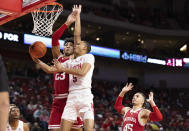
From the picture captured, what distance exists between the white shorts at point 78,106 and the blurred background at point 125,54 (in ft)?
29.3

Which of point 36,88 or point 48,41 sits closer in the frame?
point 36,88

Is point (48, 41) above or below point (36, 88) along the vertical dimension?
above

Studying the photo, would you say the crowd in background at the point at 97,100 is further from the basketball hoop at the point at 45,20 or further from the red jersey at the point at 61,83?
the red jersey at the point at 61,83

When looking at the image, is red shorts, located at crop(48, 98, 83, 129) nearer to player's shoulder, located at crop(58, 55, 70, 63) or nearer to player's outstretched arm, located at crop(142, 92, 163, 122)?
player's shoulder, located at crop(58, 55, 70, 63)

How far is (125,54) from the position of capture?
19812 millimetres

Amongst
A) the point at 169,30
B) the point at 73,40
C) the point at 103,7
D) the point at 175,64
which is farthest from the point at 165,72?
the point at 73,40

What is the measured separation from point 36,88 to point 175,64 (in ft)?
36.0

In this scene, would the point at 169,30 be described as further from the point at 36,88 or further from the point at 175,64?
the point at 36,88

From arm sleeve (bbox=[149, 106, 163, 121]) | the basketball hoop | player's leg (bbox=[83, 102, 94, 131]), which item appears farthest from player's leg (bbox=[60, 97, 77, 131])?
the basketball hoop

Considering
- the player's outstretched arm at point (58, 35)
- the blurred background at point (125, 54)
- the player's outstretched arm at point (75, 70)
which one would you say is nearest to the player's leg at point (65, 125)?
the player's outstretched arm at point (75, 70)

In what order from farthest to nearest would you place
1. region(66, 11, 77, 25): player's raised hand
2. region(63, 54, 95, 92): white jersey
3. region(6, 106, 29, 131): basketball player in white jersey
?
region(6, 106, 29, 131): basketball player in white jersey
region(66, 11, 77, 25): player's raised hand
region(63, 54, 95, 92): white jersey

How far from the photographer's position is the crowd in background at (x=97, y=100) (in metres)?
11.2

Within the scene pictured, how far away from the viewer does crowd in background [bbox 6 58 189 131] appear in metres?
11.2

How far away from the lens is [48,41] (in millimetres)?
15688
